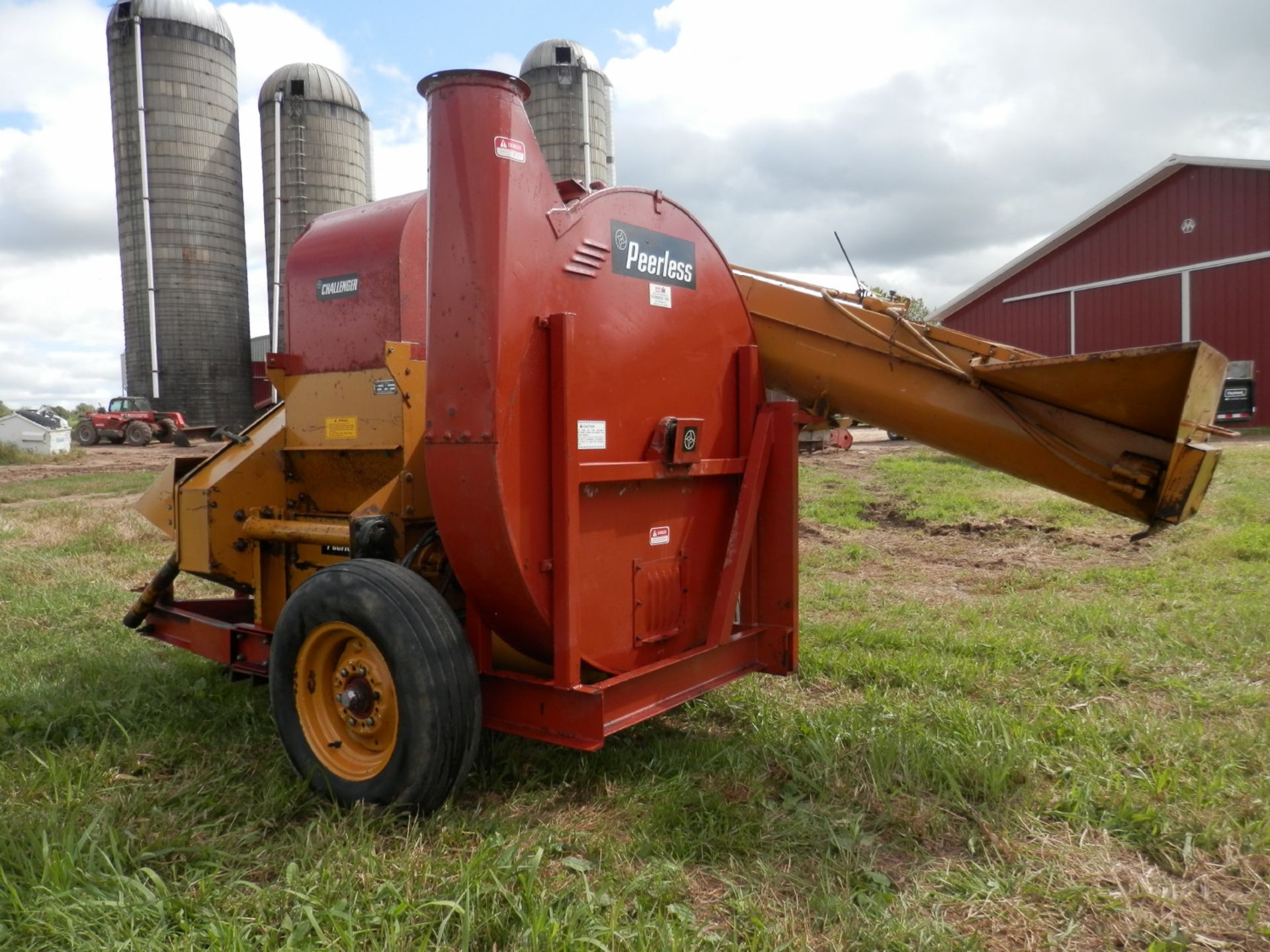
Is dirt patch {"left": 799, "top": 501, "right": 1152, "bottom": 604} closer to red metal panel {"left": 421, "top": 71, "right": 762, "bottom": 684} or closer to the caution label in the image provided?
red metal panel {"left": 421, "top": 71, "right": 762, "bottom": 684}

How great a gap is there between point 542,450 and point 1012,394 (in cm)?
184

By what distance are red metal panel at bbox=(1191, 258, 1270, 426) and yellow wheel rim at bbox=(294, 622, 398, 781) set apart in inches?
799

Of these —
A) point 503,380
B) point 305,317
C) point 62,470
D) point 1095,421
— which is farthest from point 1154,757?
point 62,470

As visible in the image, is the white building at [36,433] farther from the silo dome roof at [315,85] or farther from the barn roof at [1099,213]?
the barn roof at [1099,213]

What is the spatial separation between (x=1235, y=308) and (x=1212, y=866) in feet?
66.0

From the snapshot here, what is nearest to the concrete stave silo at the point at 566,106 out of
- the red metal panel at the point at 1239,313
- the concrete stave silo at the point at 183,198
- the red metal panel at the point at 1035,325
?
the concrete stave silo at the point at 183,198

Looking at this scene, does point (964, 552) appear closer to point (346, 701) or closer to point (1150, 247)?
point (346, 701)

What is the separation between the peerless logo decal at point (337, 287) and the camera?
4.27m

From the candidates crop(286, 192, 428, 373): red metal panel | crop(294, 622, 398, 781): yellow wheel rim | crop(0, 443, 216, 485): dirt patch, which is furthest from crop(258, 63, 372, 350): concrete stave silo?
crop(294, 622, 398, 781): yellow wheel rim

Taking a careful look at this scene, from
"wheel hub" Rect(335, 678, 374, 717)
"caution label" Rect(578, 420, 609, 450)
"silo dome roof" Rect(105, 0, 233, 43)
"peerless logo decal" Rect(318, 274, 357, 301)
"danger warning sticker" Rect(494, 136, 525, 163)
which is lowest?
"wheel hub" Rect(335, 678, 374, 717)

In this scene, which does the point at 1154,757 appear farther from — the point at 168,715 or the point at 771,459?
the point at 168,715

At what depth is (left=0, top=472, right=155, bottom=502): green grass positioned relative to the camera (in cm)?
1514

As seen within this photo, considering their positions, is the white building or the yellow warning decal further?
the white building

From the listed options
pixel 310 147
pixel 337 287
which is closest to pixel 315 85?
pixel 310 147
